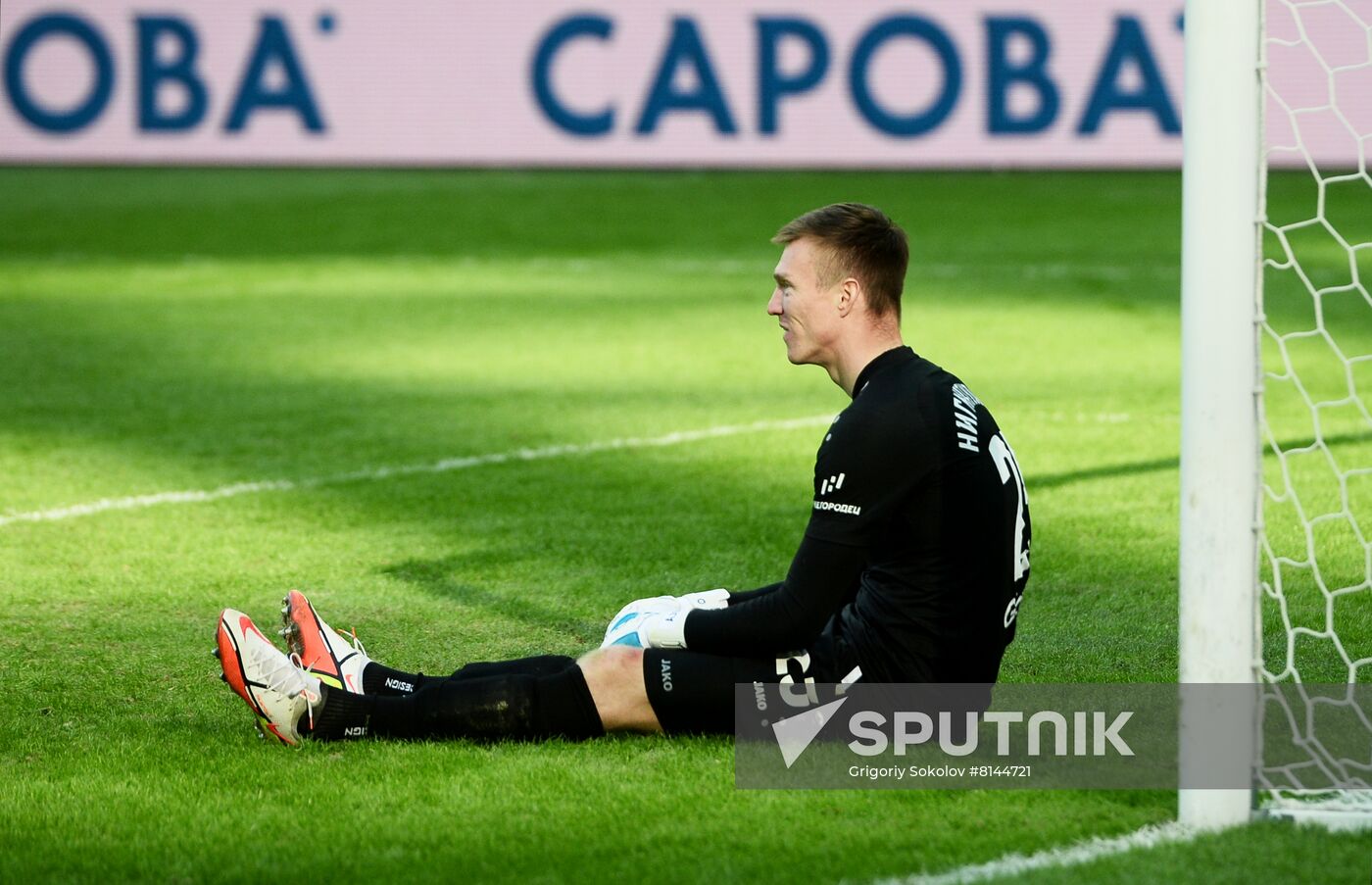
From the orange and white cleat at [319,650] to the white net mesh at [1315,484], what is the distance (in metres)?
2.10

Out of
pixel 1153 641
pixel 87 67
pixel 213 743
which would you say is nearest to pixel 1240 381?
pixel 1153 641

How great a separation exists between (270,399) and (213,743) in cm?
545

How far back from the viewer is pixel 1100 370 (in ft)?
33.9

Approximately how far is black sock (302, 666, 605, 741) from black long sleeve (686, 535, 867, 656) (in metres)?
0.45

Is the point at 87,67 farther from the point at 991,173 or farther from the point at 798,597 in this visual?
the point at 798,597

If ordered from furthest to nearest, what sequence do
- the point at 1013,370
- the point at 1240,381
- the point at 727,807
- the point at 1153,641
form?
the point at 1013,370 → the point at 1153,641 → the point at 727,807 → the point at 1240,381

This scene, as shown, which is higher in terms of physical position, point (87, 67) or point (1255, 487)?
point (87, 67)

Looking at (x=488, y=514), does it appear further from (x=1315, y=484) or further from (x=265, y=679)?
(x=1315, y=484)

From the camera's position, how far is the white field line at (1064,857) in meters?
3.37

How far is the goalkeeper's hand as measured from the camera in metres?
4.14

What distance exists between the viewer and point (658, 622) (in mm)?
4168

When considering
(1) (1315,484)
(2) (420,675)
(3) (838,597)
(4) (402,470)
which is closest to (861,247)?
(3) (838,597)

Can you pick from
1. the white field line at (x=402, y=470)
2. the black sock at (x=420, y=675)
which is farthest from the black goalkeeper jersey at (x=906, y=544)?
the white field line at (x=402, y=470)

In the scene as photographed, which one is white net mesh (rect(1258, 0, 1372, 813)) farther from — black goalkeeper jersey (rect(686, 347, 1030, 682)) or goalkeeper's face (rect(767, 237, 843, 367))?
goalkeeper's face (rect(767, 237, 843, 367))
